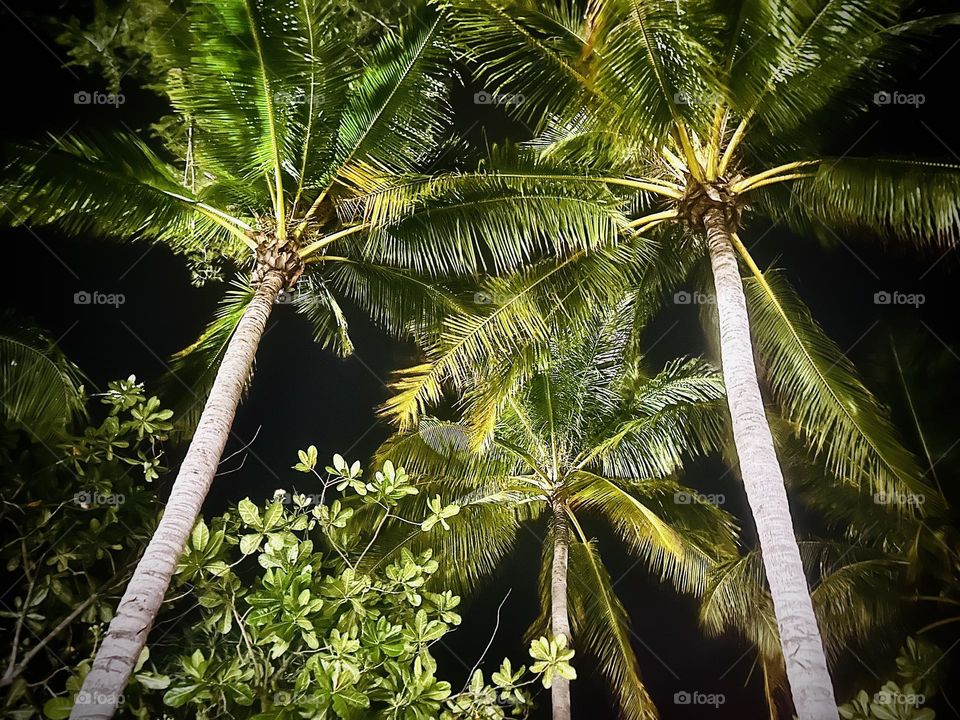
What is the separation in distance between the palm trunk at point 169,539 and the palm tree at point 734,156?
167 cm

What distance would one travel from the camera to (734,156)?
654 centimetres

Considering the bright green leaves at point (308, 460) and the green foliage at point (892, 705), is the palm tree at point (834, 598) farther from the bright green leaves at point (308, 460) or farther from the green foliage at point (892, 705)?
the bright green leaves at point (308, 460)

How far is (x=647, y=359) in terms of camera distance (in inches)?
433

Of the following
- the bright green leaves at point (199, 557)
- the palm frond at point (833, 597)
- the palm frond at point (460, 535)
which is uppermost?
the bright green leaves at point (199, 557)

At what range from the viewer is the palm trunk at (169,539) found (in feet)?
12.0

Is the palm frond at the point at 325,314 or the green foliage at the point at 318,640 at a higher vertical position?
the palm frond at the point at 325,314

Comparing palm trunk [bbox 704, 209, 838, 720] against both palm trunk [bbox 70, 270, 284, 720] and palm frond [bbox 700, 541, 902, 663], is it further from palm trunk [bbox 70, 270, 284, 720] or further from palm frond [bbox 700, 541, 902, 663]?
palm frond [bbox 700, 541, 902, 663]

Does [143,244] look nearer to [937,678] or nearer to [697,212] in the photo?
[697,212]

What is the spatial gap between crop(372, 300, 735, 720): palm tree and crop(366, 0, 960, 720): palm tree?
2354 mm

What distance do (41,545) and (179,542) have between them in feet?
7.31

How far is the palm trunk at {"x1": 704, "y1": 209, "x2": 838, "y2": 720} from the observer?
13.0 ft

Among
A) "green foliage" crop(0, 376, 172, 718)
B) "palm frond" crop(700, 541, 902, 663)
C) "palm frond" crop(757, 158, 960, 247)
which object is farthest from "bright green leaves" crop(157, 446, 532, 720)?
"palm frond" crop(700, 541, 902, 663)

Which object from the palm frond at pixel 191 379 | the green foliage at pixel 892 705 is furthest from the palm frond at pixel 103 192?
the green foliage at pixel 892 705

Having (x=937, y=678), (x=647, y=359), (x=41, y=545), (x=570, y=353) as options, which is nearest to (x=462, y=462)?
(x=570, y=353)
